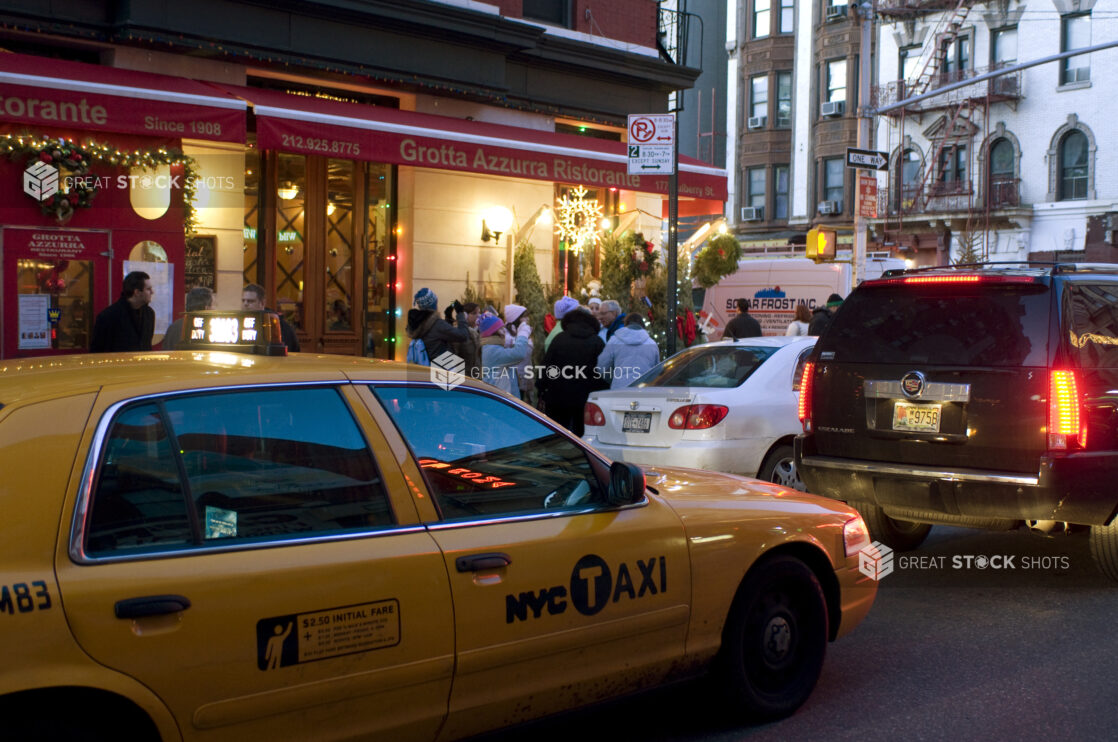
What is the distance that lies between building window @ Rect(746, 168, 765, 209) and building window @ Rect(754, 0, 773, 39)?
499cm

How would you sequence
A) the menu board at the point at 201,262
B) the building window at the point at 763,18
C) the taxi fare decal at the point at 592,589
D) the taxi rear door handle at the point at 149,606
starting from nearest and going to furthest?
the taxi rear door handle at the point at 149,606 < the taxi fare decal at the point at 592,589 < the menu board at the point at 201,262 < the building window at the point at 763,18

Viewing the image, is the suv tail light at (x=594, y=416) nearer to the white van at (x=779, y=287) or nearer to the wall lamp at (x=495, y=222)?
the wall lamp at (x=495, y=222)

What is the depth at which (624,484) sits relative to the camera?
4.29m

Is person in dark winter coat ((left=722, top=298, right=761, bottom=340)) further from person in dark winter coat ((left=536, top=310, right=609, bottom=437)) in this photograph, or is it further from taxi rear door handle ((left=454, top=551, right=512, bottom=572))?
taxi rear door handle ((left=454, top=551, right=512, bottom=572))

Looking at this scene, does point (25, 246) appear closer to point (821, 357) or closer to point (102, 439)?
point (821, 357)

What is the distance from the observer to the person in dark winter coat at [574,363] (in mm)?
10742

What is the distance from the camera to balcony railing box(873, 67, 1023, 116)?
37.8m

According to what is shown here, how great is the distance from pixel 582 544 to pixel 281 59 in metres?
10.5

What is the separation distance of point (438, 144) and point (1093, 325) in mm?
7756

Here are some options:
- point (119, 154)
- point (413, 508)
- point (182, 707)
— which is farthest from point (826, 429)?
point (119, 154)

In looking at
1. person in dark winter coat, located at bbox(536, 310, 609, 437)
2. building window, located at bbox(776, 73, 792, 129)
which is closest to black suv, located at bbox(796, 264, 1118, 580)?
person in dark winter coat, located at bbox(536, 310, 609, 437)

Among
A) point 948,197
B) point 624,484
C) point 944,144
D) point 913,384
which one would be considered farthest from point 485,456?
point 944,144

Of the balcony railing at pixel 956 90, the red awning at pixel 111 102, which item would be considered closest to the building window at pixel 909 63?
the balcony railing at pixel 956 90

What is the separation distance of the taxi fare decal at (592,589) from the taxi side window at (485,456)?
10.4 inches
